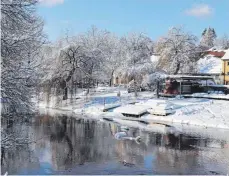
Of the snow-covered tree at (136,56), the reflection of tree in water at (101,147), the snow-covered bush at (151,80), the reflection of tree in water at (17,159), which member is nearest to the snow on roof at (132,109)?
Result: the reflection of tree in water at (101,147)

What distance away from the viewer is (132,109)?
118 feet

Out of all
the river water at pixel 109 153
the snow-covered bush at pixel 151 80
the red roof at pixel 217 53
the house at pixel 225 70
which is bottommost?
the river water at pixel 109 153

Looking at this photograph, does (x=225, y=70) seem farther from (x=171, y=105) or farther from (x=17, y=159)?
(x=17, y=159)

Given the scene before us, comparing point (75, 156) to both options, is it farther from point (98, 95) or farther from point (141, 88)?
point (141, 88)

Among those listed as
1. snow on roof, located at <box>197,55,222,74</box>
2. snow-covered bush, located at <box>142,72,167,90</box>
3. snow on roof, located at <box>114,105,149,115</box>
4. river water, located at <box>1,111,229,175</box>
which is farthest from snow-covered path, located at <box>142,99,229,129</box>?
snow on roof, located at <box>197,55,222,74</box>

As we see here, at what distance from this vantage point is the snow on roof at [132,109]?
A: 34.9 meters

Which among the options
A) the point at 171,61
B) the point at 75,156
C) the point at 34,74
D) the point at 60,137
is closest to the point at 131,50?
the point at 171,61

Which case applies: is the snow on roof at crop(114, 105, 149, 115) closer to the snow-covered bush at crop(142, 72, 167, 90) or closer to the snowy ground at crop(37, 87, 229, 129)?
the snowy ground at crop(37, 87, 229, 129)

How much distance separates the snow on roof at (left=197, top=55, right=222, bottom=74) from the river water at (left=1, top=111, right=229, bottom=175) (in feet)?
104

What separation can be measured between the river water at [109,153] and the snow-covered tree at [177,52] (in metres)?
28.9

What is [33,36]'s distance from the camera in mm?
10398

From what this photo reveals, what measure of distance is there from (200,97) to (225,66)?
53.8ft

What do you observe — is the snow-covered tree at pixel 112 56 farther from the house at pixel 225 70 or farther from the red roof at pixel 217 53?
the red roof at pixel 217 53

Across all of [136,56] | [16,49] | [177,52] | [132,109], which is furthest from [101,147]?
[177,52]
